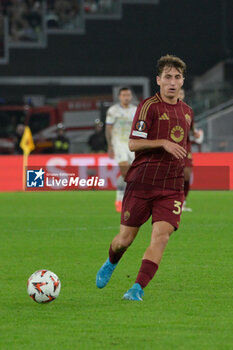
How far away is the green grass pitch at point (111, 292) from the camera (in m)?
5.42

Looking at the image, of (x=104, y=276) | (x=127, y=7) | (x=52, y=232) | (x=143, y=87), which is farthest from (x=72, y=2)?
(x=104, y=276)

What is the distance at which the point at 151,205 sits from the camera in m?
6.71

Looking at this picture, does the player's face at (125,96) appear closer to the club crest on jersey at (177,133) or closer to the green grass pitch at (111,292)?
the green grass pitch at (111,292)

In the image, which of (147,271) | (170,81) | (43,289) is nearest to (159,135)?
(170,81)

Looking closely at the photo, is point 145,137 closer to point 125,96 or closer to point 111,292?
point 111,292

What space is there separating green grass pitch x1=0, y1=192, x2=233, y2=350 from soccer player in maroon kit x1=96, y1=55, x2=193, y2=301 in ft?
1.55

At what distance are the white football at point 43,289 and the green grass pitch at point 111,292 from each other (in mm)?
69

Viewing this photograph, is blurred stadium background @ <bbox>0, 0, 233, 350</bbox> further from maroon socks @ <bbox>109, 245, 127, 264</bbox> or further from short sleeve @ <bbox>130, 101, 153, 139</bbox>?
short sleeve @ <bbox>130, 101, 153, 139</bbox>

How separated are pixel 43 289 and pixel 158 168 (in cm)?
123

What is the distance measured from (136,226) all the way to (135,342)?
1582 mm

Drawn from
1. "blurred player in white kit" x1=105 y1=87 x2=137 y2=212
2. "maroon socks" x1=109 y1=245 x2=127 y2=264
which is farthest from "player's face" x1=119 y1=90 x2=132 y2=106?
"maroon socks" x1=109 y1=245 x2=127 y2=264

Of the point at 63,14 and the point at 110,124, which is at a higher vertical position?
the point at 63,14

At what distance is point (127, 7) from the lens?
36906 millimetres

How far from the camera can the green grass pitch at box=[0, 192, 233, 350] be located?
213 inches
